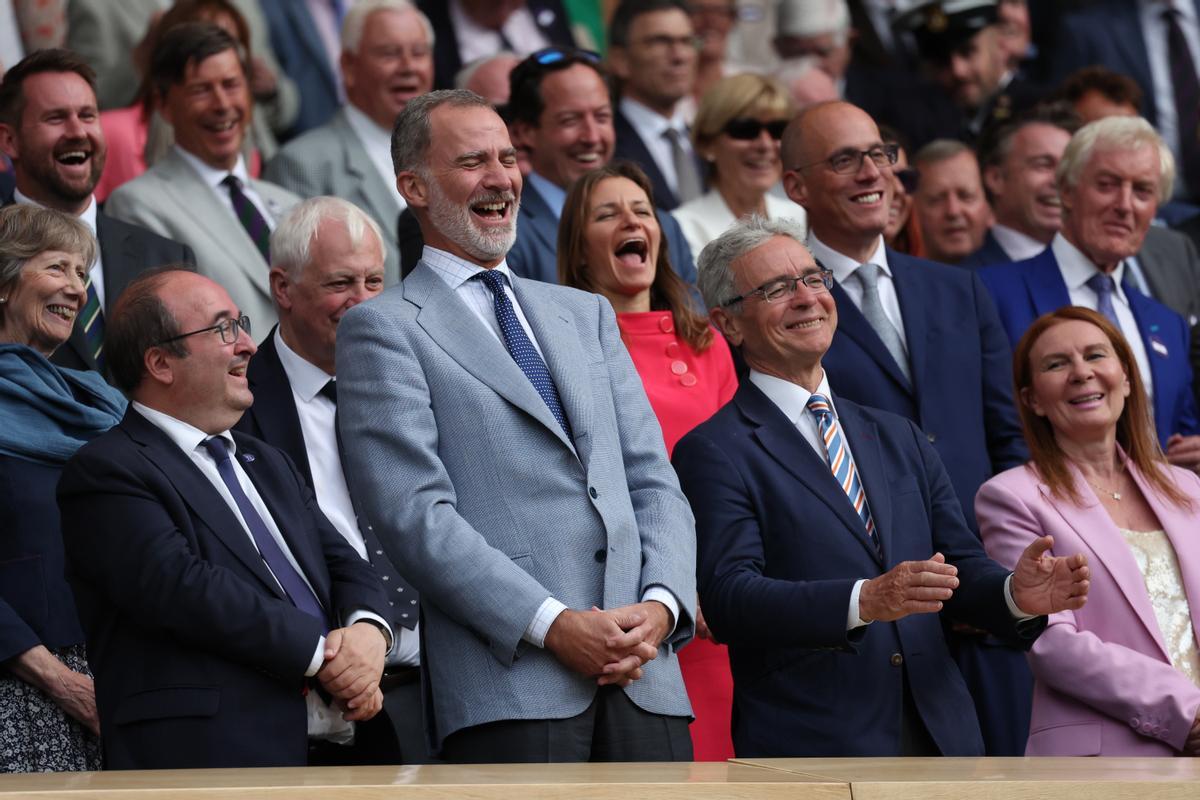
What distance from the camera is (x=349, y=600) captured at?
388 cm

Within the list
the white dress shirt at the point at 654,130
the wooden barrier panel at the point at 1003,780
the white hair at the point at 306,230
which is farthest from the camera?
the white dress shirt at the point at 654,130

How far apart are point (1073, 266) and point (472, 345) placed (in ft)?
9.12

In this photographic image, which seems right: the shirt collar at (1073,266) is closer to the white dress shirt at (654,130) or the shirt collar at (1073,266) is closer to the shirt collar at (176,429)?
the white dress shirt at (654,130)

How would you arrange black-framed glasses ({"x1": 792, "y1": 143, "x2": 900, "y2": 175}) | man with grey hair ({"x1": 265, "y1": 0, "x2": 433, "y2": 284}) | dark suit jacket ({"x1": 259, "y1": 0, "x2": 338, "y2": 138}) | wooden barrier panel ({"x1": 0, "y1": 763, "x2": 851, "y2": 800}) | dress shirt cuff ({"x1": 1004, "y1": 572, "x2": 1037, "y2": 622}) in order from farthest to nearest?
dark suit jacket ({"x1": 259, "y1": 0, "x2": 338, "y2": 138})
man with grey hair ({"x1": 265, "y1": 0, "x2": 433, "y2": 284})
black-framed glasses ({"x1": 792, "y1": 143, "x2": 900, "y2": 175})
dress shirt cuff ({"x1": 1004, "y1": 572, "x2": 1037, "y2": 622})
wooden barrier panel ({"x1": 0, "y1": 763, "x2": 851, "y2": 800})

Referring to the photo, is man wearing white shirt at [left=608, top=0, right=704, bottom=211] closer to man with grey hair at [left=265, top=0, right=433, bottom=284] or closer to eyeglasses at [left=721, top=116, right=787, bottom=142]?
eyeglasses at [left=721, top=116, right=787, bottom=142]

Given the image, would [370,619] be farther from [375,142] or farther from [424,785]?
[375,142]

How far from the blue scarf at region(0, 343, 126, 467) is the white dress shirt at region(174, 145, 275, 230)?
5.54 feet

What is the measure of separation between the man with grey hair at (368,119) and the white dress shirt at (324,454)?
1.45 meters

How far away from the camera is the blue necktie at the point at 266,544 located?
3789 millimetres

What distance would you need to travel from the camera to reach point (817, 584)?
3.86 m

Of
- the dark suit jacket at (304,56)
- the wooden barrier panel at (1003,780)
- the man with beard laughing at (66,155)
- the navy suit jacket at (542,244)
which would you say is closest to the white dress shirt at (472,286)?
the wooden barrier panel at (1003,780)

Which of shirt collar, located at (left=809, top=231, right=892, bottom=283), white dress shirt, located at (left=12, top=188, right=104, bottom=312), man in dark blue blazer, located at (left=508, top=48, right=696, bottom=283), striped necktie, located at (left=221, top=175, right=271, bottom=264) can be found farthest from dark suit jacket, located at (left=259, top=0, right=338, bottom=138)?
shirt collar, located at (left=809, top=231, right=892, bottom=283)

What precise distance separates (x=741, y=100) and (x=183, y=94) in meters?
1.93

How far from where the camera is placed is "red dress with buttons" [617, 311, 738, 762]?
4.46 m
